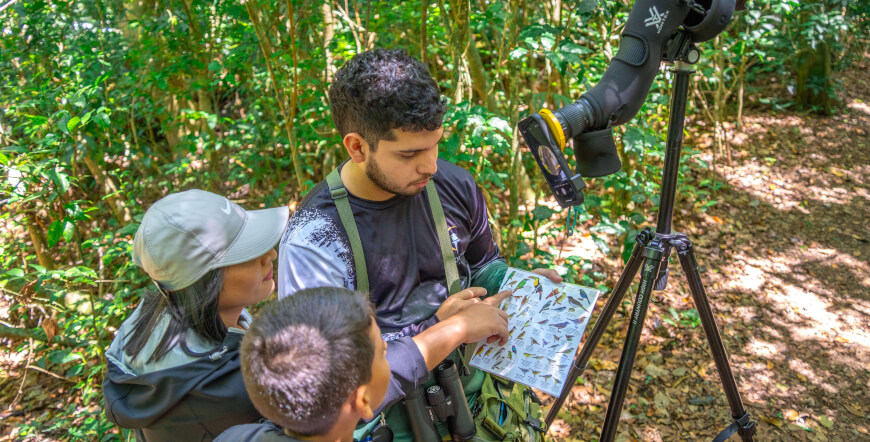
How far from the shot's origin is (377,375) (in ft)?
3.76

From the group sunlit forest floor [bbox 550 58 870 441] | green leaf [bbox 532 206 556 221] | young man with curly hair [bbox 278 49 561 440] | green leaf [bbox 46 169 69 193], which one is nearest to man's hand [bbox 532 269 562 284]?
young man with curly hair [bbox 278 49 561 440]

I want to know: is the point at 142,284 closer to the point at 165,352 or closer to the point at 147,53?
the point at 147,53

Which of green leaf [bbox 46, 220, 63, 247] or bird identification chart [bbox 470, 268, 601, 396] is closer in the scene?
bird identification chart [bbox 470, 268, 601, 396]

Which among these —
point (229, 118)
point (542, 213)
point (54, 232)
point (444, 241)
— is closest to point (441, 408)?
point (444, 241)

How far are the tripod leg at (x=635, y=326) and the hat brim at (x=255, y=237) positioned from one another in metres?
1.24

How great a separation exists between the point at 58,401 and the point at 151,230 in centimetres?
327

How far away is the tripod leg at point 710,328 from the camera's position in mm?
1851

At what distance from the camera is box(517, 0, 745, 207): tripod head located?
61.1 inches

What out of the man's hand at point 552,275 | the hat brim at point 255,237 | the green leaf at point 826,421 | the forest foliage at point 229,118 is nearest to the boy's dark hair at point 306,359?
the hat brim at point 255,237

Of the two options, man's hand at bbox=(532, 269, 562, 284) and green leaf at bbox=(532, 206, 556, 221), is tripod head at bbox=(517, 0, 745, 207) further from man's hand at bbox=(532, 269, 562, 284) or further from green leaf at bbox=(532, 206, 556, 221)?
green leaf at bbox=(532, 206, 556, 221)

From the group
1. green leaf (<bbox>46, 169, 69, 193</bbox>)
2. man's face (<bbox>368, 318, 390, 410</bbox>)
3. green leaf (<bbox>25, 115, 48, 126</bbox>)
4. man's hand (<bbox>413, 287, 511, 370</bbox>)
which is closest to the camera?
man's face (<bbox>368, 318, 390, 410</bbox>)

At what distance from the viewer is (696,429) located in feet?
9.25

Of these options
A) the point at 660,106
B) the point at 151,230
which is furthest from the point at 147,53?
the point at 660,106

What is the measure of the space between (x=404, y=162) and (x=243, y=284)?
1.82 feet
